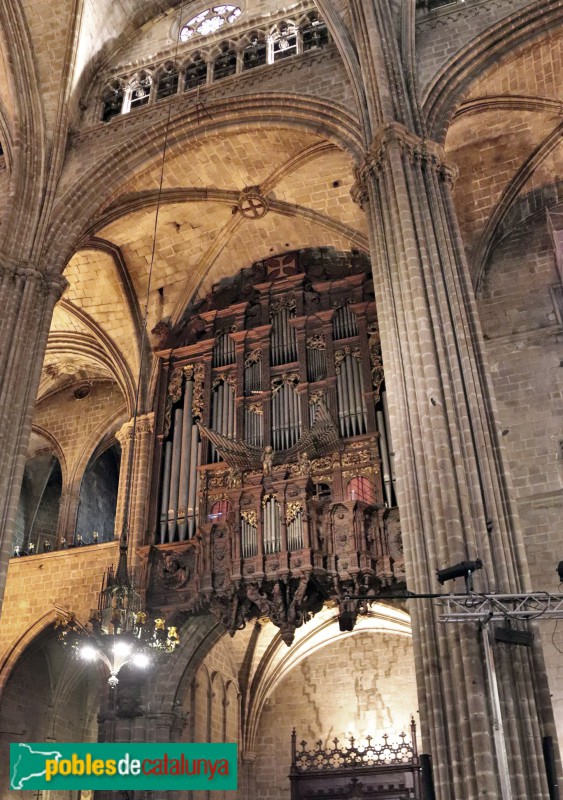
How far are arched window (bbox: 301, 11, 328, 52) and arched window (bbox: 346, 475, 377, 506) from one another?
26.5 ft

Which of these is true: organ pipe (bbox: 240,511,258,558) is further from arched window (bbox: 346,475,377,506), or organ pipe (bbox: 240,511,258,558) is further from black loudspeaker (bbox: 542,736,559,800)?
black loudspeaker (bbox: 542,736,559,800)

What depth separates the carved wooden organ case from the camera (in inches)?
513

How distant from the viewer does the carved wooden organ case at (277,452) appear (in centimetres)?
1303

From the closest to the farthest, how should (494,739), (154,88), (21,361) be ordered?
(494,739) < (21,361) < (154,88)

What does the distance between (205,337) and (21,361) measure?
4.93 m

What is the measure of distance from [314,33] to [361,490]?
28.6 feet

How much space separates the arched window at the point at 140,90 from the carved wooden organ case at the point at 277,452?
13.6ft

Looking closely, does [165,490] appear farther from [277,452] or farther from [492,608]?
[492,608]

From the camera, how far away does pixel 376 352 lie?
15305mm

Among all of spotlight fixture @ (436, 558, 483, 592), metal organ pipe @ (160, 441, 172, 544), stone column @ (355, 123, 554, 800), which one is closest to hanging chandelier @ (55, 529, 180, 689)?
metal organ pipe @ (160, 441, 172, 544)

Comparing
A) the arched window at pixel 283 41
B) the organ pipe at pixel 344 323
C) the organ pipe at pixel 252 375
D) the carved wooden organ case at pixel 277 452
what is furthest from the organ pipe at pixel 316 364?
the arched window at pixel 283 41

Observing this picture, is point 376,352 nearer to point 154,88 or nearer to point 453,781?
point 154,88

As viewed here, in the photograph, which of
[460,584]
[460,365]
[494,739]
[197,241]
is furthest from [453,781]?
[197,241]

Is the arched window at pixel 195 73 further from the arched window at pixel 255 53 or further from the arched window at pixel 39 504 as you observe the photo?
the arched window at pixel 39 504
